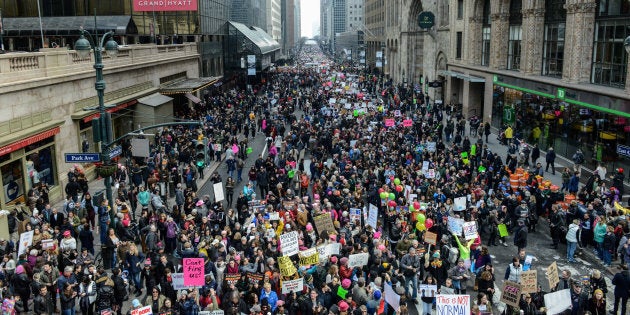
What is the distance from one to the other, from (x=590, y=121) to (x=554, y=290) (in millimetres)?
20489

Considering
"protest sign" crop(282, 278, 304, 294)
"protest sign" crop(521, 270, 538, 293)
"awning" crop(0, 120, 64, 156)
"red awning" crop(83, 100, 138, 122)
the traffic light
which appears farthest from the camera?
the traffic light

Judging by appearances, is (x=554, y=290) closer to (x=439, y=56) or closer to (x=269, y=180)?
(x=269, y=180)

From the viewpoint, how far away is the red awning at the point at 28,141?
68.4 feet

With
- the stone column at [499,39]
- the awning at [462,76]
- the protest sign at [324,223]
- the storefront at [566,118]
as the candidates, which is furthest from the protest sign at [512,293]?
the awning at [462,76]

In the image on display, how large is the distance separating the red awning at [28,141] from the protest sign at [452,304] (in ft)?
53.7

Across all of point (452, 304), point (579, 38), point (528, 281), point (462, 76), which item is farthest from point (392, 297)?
point (462, 76)

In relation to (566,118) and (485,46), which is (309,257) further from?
(485,46)

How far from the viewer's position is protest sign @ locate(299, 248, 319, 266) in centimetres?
1510

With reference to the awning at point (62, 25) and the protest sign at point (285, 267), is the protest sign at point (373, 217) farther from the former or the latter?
the awning at point (62, 25)

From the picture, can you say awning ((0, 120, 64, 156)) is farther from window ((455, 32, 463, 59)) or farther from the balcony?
window ((455, 32, 463, 59))

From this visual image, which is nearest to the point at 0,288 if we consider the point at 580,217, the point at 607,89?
the point at 580,217

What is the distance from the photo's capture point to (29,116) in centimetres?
2262

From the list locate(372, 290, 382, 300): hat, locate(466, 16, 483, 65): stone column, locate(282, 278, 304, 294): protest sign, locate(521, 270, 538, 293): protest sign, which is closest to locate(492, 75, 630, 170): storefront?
locate(466, 16, 483, 65): stone column

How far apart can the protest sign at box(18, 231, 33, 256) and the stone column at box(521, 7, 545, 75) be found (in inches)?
1258
